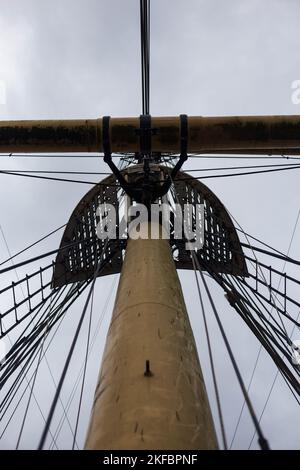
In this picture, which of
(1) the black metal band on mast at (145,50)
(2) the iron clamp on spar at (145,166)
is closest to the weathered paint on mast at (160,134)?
(2) the iron clamp on spar at (145,166)

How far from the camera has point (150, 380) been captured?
3.35 metres

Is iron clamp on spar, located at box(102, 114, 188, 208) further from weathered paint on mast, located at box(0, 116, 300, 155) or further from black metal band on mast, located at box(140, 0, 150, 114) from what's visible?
black metal band on mast, located at box(140, 0, 150, 114)

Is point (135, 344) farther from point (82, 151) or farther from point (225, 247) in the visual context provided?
point (225, 247)

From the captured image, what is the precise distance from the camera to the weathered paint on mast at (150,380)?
2.93 m

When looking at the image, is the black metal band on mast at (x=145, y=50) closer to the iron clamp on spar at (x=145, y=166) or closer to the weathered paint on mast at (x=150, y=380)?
the iron clamp on spar at (x=145, y=166)

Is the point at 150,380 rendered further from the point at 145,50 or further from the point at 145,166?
the point at 145,50

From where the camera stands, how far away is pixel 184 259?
33.4 ft

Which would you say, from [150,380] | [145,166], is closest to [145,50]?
[145,166]

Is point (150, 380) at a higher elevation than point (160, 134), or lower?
lower

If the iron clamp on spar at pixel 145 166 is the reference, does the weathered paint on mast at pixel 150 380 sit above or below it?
below

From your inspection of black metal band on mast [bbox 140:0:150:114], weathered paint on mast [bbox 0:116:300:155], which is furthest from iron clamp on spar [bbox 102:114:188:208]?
black metal band on mast [bbox 140:0:150:114]
